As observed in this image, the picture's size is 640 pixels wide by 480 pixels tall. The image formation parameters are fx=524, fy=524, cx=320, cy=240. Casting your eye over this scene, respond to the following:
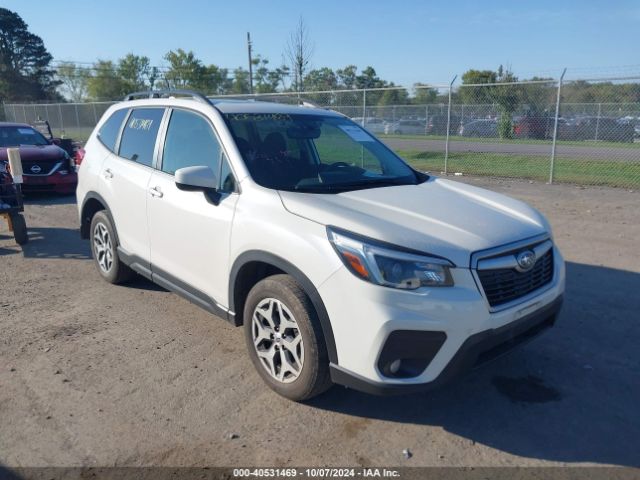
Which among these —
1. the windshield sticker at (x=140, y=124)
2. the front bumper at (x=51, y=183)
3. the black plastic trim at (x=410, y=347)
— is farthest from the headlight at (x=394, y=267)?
the front bumper at (x=51, y=183)

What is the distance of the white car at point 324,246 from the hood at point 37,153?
6718 mm

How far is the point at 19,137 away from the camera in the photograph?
37.9ft

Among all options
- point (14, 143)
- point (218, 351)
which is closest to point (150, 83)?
point (14, 143)

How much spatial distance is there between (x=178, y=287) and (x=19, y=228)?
13.7ft

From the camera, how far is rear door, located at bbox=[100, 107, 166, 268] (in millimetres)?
4527

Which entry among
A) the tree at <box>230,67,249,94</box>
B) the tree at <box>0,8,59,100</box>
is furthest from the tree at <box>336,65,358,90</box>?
the tree at <box>0,8,59,100</box>

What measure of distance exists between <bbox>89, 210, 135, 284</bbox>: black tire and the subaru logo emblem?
374cm

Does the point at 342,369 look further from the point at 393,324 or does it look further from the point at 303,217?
the point at 303,217

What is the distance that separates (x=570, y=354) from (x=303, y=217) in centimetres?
238

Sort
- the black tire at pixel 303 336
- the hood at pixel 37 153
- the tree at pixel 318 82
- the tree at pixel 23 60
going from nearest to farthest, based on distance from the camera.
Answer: the black tire at pixel 303 336
the hood at pixel 37 153
the tree at pixel 318 82
the tree at pixel 23 60

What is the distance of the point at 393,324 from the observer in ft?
8.87

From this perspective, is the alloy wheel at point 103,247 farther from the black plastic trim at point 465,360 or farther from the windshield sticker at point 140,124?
the black plastic trim at point 465,360

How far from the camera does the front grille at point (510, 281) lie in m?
2.92

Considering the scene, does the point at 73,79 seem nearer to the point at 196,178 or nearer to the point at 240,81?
the point at 240,81
